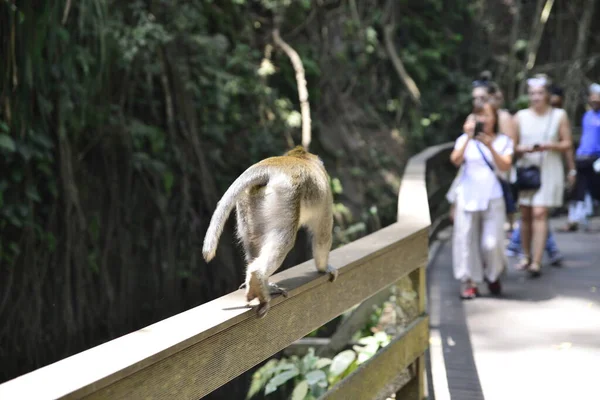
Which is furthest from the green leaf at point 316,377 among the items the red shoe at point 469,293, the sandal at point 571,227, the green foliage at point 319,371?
the sandal at point 571,227

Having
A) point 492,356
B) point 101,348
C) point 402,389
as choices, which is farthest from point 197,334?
point 492,356

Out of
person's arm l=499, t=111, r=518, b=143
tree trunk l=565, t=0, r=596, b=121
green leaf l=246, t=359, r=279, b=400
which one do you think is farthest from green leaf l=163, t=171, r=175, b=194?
tree trunk l=565, t=0, r=596, b=121

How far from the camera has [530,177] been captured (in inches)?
227

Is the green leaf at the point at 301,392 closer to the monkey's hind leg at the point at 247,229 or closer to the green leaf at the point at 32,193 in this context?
the monkey's hind leg at the point at 247,229

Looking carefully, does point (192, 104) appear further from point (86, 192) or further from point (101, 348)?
point (101, 348)

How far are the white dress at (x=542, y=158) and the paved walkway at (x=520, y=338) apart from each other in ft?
2.24

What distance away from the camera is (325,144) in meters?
10.4

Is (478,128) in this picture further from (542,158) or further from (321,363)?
(321,363)

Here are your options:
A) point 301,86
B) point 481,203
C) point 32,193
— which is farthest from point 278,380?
A: point 301,86

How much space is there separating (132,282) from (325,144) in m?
4.13

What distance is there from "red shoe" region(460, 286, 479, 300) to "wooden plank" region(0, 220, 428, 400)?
2438mm

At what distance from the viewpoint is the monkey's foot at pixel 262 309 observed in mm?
2119

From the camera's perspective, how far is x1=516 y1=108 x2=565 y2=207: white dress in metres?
5.82

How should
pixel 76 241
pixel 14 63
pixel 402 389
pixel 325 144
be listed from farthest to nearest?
pixel 325 144
pixel 76 241
pixel 14 63
pixel 402 389
